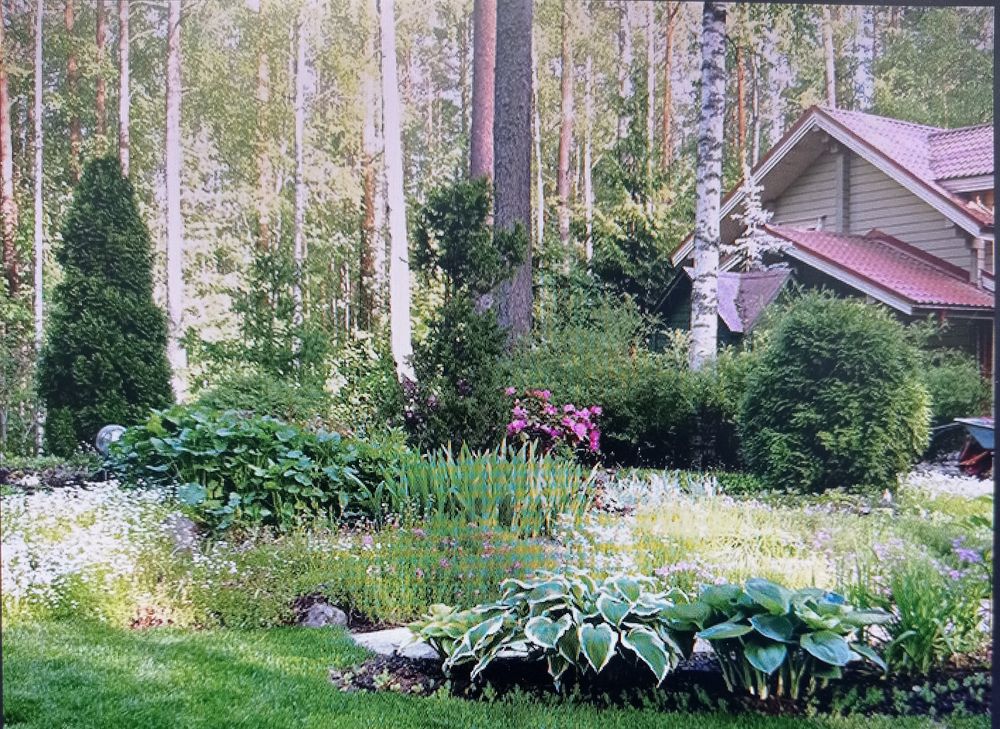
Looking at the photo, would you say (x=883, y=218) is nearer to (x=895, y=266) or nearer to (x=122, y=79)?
(x=895, y=266)

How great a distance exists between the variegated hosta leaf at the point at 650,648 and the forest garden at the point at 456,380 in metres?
0.07

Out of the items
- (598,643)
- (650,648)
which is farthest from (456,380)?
(650,648)

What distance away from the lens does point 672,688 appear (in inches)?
111

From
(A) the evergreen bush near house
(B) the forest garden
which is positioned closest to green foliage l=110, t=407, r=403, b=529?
Answer: (B) the forest garden

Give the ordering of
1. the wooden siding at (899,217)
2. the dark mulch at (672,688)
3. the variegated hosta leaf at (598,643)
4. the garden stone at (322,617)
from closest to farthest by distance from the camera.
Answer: the variegated hosta leaf at (598,643)
the dark mulch at (672,688)
the garden stone at (322,617)
the wooden siding at (899,217)

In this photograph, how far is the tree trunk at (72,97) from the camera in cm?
281

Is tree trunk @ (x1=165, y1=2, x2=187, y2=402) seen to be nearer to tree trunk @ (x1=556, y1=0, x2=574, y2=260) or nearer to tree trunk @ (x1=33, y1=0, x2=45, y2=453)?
tree trunk @ (x1=33, y1=0, x2=45, y2=453)

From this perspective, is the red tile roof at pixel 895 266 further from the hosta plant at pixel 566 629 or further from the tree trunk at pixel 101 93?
the tree trunk at pixel 101 93

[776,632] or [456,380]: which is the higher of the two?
[456,380]

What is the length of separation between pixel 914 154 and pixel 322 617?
2746 mm

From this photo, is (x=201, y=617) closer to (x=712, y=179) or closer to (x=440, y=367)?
(x=440, y=367)

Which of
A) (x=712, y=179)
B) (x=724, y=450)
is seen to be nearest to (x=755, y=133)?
(x=712, y=179)

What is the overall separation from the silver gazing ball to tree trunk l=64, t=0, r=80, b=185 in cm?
86

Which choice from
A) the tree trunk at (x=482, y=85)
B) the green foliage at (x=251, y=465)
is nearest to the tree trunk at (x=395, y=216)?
the tree trunk at (x=482, y=85)
